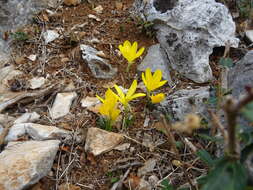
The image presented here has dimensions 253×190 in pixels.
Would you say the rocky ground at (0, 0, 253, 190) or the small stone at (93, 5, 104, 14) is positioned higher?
the small stone at (93, 5, 104, 14)

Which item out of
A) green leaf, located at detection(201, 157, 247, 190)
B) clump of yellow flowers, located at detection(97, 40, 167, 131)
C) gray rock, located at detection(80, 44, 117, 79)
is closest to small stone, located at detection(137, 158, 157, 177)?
clump of yellow flowers, located at detection(97, 40, 167, 131)

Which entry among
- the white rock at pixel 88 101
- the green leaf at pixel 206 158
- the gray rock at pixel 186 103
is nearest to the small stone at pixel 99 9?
the white rock at pixel 88 101

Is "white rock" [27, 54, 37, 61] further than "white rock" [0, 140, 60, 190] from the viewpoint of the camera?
Yes

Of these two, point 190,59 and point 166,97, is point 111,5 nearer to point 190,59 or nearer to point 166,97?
point 190,59

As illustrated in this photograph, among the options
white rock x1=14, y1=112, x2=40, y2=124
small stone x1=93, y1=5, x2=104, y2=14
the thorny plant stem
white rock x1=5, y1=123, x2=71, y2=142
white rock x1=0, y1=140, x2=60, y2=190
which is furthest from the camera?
small stone x1=93, y1=5, x2=104, y2=14

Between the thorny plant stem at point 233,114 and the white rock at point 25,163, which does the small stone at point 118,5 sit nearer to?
the white rock at point 25,163

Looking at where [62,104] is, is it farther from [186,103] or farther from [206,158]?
[206,158]

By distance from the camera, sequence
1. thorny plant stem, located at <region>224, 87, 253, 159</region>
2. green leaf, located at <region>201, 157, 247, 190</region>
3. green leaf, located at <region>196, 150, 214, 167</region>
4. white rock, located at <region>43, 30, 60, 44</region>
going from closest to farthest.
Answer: thorny plant stem, located at <region>224, 87, 253, 159</region>
green leaf, located at <region>201, 157, 247, 190</region>
green leaf, located at <region>196, 150, 214, 167</region>
white rock, located at <region>43, 30, 60, 44</region>

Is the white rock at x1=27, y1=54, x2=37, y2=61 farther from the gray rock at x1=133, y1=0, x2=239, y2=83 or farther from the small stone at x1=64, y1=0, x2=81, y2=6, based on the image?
the gray rock at x1=133, y1=0, x2=239, y2=83

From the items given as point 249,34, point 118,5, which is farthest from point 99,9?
point 249,34
